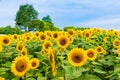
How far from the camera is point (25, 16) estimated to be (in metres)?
85.4

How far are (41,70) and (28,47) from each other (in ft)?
7.52

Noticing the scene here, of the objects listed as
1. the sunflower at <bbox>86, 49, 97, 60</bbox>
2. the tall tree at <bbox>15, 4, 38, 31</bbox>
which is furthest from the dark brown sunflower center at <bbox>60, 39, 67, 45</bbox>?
the tall tree at <bbox>15, 4, 38, 31</bbox>

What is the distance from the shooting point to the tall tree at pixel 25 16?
83.1 metres

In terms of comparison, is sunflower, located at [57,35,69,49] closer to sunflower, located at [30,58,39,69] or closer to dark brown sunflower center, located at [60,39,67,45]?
dark brown sunflower center, located at [60,39,67,45]

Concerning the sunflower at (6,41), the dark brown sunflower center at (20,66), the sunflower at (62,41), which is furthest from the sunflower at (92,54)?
the sunflower at (6,41)

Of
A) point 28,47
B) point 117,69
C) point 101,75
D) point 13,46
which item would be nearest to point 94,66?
point 101,75

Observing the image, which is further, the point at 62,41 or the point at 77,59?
the point at 62,41

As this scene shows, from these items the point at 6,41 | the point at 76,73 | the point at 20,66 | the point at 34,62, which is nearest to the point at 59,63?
the point at 34,62

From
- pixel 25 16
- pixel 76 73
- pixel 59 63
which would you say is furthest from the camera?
pixel 25 16

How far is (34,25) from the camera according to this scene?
71.4 m

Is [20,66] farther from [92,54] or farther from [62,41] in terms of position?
[92,54]

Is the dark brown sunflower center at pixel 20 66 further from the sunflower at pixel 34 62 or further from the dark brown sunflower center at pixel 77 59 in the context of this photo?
the sunflower at pixel 34 62

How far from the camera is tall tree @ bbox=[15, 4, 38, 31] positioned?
83125mm

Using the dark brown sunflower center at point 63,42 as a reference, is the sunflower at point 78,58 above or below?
below
